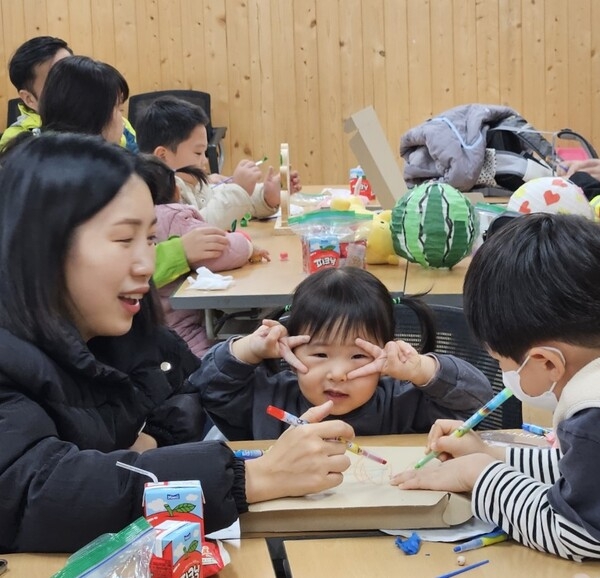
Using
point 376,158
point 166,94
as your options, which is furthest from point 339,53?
point 376,158

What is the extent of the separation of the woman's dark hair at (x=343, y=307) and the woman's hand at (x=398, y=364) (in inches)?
2.3

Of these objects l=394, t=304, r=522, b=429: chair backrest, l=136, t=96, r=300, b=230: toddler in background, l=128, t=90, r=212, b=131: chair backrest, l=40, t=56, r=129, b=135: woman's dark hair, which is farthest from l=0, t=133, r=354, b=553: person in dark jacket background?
l=128, t=90, r=212, b=131: chair backrest

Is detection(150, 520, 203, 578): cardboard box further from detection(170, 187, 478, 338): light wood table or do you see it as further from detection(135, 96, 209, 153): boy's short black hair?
detection(135, 96, 209, 153): boy's short black hair

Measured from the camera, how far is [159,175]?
268 cm

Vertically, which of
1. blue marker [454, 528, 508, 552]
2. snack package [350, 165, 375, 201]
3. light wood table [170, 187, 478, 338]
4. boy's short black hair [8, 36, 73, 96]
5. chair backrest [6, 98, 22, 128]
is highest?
boy's short black hair [8, 36, 73, 96]

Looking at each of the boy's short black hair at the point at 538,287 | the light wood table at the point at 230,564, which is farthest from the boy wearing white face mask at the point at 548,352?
the light wood table at the point at 230,564

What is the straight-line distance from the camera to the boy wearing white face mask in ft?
3.93

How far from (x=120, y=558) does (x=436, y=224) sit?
5.97ft

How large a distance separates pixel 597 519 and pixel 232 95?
6.14 m

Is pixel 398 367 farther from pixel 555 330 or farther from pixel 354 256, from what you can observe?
pixel 354 256

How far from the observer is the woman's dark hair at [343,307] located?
184 cm

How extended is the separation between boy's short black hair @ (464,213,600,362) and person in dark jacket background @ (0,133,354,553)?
0.28m

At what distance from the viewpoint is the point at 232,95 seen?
7.03 meters

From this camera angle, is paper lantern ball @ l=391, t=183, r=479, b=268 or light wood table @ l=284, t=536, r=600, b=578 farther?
paper lantern ball @ l=391, t=183, r=479, b=268
